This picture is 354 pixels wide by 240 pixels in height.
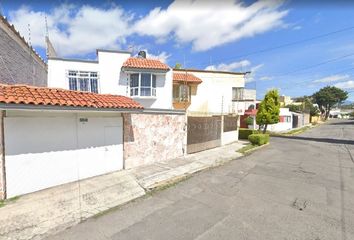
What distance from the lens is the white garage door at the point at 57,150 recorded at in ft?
19.5

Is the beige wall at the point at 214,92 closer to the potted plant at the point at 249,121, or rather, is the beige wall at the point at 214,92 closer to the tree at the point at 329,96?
the potted plant at the point at 249,121

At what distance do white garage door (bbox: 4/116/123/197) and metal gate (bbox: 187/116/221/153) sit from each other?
4835mm

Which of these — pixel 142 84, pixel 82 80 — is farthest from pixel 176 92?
pixel 82 80

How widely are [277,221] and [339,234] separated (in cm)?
117

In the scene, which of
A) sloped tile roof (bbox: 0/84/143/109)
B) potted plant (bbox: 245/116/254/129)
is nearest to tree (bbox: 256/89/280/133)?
potted plant (bbox: 245/116/254/129)

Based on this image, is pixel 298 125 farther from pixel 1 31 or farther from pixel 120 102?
pixel 1 31

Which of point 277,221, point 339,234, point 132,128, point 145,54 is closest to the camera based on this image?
point 339,234

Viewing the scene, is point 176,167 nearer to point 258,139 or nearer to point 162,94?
point 258,139

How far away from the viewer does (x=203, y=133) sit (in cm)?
1331

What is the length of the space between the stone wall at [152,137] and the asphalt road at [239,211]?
263cm

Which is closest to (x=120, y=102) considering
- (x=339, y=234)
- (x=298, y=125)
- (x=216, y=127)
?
(x=339, y=234)

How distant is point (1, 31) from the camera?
26.0 ft

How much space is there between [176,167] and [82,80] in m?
11.6

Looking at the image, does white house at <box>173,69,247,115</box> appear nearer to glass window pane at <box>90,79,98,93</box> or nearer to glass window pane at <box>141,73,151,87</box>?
glass window pane at <box>141,73,151,87</box>
